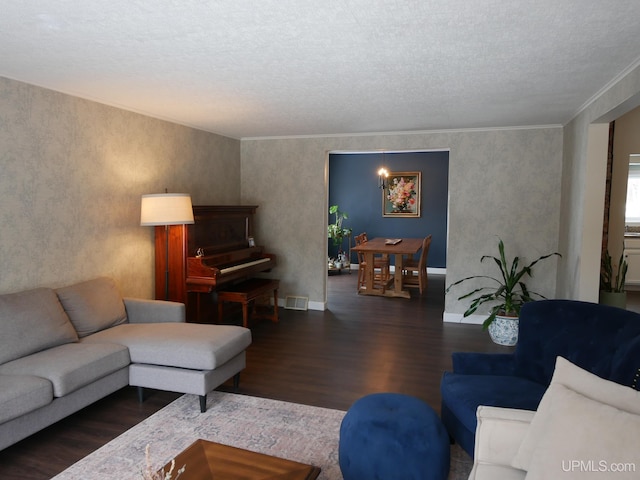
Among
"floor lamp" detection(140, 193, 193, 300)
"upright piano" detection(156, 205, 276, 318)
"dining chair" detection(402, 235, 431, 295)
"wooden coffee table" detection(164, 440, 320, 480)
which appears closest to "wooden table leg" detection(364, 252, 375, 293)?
"dining chair" detection(402, 235, 431, 295)

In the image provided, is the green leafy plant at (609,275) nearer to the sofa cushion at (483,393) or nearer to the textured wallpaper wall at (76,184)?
the sofa cushion at (483,393)

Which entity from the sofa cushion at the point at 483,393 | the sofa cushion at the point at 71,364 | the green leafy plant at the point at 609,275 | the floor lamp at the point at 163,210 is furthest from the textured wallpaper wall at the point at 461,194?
the sofa cushion at the point at 71,364

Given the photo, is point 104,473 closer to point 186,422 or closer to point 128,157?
point 186,422

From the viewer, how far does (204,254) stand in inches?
194

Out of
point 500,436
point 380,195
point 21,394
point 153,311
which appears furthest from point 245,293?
point 380,195

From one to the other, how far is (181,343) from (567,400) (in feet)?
7.98

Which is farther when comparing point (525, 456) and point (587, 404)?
point (525, 456)

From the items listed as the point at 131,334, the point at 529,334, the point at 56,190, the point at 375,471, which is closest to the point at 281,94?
the point at 56,190

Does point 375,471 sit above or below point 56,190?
below

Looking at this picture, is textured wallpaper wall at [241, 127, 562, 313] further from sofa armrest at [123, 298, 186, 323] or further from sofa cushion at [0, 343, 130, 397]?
sofa cushion at [0, 343, 130, 397]

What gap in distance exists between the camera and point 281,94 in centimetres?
377

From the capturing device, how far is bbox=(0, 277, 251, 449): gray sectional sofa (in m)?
2.58

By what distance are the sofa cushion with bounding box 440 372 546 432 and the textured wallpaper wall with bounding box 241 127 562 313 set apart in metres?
3.08

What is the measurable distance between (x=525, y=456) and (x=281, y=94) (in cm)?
310
